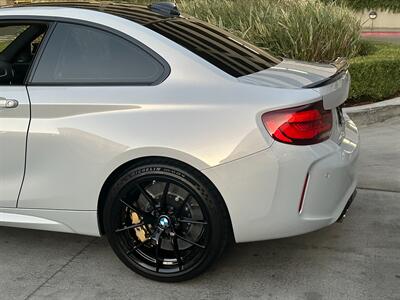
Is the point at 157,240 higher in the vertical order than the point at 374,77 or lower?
higher

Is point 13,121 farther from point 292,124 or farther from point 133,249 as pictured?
point 292,124

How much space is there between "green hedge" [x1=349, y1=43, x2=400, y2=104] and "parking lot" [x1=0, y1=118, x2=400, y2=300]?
3.47m

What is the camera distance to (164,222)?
329 cm

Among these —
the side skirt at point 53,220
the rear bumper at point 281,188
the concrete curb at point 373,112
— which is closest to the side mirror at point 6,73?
the side skirt at point 53,220

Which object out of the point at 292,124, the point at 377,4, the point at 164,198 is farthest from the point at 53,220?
the point at 377,4

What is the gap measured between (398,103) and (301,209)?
4997 millimetres

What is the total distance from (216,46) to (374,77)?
15.3ft

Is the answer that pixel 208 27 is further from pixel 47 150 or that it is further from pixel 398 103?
pixel 398 103

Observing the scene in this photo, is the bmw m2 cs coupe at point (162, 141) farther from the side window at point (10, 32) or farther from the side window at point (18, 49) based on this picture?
the side window at point (10, 32)

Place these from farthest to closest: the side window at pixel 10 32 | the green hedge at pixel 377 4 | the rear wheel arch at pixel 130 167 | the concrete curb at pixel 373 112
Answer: the green hedge at pixel 377 4 < the concrete curb at pixel 373 112 < the side window at pixel 10 32 < the rear wheel arch at pixel 130 167

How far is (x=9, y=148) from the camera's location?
11.1 ft

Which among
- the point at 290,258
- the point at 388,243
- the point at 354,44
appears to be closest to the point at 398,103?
the point at 354,44

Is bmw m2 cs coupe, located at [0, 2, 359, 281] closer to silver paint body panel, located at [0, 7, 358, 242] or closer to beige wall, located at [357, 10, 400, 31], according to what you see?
silver paint body panel, located at [0, 7, 358, 242]

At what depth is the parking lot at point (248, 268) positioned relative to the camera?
10.7ft
